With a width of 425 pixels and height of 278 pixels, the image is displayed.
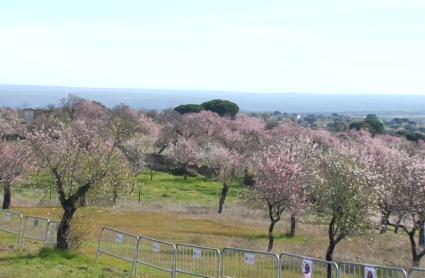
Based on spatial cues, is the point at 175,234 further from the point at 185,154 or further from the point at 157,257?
the point at 185,154

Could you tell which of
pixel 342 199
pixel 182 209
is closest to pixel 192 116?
pixel 182 209

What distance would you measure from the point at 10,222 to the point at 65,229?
6.85 m

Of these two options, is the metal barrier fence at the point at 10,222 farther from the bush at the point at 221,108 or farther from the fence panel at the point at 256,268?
the bush at the point at 221,108

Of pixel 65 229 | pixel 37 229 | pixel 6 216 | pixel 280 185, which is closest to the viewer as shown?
pixel 65 229

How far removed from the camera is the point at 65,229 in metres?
25.5

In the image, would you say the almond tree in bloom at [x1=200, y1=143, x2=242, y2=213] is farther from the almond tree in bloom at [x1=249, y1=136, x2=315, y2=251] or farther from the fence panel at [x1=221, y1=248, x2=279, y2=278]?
the fence panel at [x1=221, y1=248, x2=279, y2=278]

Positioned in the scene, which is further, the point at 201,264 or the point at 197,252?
the point at 201,264

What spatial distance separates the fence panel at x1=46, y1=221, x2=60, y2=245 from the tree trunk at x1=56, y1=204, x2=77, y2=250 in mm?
1346

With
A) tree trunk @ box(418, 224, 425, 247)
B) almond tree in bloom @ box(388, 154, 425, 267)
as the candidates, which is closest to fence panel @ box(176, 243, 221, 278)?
almond tree in bloom @ box(388, 154, 425, 267)

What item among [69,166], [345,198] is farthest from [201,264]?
[345,198]

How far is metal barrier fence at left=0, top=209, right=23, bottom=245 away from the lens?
3025 centimetres

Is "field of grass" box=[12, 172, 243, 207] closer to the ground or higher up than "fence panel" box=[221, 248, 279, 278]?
closer to the ground

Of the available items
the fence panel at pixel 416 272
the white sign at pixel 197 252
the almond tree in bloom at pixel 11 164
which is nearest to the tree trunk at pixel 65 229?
the white sign at pixel 197 252

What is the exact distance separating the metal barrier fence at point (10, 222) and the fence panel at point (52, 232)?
6.79 ft
